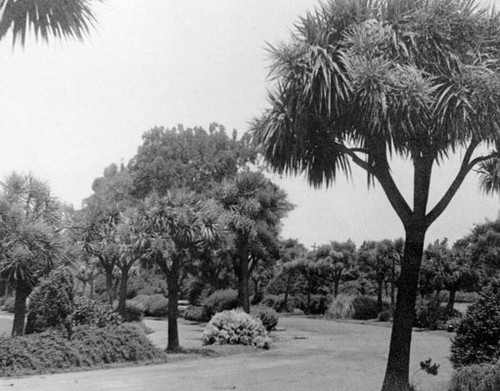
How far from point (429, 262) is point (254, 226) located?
32.2 feet

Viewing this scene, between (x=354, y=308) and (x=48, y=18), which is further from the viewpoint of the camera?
(x=354, y=308)

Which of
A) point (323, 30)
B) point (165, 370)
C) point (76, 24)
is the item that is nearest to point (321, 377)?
point (165, 370)

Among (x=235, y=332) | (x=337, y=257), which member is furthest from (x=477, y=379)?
(x=337, y=257)

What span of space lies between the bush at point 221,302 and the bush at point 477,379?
2203 centimetres

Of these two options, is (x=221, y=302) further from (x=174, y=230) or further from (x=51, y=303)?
(x=51, y=303)

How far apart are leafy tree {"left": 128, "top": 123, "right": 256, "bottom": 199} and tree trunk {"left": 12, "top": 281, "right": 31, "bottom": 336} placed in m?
27.1

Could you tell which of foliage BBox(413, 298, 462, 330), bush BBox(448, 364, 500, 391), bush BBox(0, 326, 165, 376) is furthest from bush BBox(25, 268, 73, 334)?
foliage BBox(413, 298, 462, 330)

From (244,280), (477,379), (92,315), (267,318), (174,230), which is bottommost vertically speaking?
(477,379)

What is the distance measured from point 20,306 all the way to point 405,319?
549 inches

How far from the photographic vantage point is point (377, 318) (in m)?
36.6

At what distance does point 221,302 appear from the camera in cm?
3250

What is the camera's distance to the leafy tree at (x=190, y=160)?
1869 inches

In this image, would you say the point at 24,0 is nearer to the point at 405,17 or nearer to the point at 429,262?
the point at 405,17

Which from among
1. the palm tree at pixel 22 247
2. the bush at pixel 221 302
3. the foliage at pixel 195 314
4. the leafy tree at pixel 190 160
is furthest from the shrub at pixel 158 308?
the palm tree at pixel 22 247
